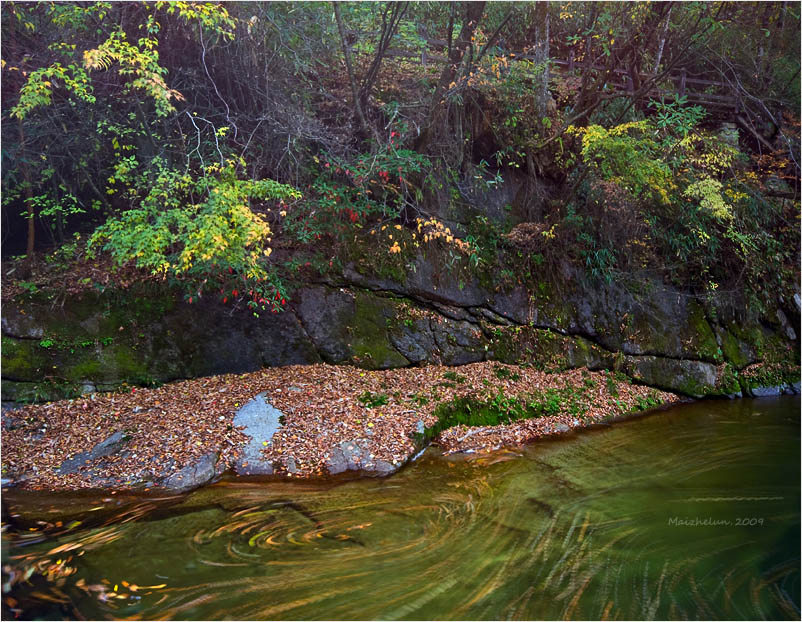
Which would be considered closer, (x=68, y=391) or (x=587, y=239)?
(x=68, y=391)

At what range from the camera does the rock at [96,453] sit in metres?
6.40

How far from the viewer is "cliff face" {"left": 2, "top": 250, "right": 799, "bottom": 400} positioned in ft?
26.7

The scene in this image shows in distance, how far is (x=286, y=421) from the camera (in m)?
7.45

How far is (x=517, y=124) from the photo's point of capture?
11.6 metres

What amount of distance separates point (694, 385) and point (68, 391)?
37.9 ft

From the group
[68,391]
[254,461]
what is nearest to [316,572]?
[254,461]

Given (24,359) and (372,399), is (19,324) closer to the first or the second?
(24,359)

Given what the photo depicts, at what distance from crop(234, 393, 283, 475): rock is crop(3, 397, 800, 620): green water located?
336 mm

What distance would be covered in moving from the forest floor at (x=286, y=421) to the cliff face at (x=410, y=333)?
15.7 inches

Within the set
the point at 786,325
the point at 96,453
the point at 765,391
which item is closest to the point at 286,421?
the point at 96,453

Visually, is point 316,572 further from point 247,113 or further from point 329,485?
point 247,113

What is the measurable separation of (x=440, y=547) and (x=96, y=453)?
4449mm

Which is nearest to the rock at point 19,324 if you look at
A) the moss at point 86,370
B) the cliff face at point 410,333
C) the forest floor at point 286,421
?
the cliff face at point 410,333

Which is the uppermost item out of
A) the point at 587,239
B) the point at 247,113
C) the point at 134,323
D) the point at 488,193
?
the point at 247,113
